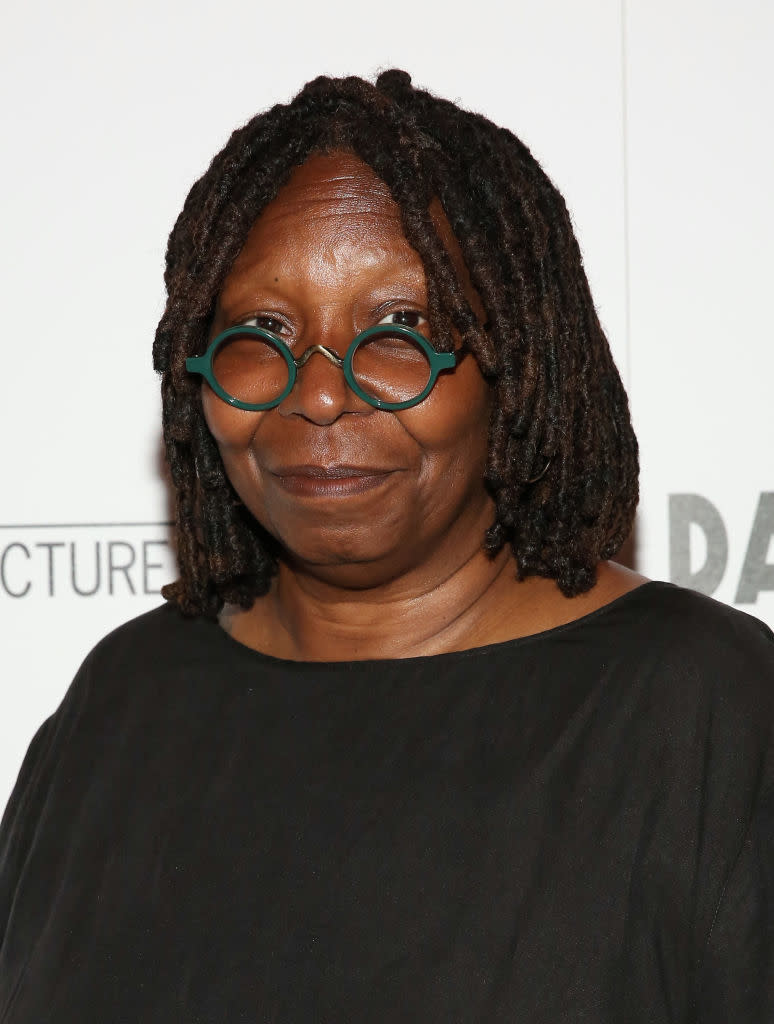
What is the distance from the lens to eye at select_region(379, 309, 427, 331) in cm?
121

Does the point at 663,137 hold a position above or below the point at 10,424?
above

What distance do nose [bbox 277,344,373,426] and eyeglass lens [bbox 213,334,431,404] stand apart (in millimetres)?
15

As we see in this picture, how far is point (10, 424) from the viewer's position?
203cm

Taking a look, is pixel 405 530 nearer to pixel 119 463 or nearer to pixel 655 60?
pixel 119 463

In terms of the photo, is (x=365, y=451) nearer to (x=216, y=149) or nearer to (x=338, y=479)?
(x=338, y=479)

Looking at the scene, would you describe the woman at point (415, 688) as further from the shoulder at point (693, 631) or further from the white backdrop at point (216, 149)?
the white backdrop at point (216, 149)

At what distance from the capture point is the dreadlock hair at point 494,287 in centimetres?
124

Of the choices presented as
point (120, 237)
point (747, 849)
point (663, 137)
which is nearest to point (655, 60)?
point (663, 137)

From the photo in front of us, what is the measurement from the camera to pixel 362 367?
3.91 ft

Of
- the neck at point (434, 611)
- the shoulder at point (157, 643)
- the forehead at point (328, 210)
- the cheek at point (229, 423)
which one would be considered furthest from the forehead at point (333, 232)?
the shoulder at point (157, 643)

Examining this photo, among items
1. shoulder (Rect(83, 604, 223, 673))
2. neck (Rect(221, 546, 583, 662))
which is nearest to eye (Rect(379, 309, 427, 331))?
neck (Rect(221, 546, 583, 662))

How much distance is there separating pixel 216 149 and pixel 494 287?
0.91 metres

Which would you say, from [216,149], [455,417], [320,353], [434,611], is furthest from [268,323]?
[216,149]

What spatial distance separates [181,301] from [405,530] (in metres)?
0.32
